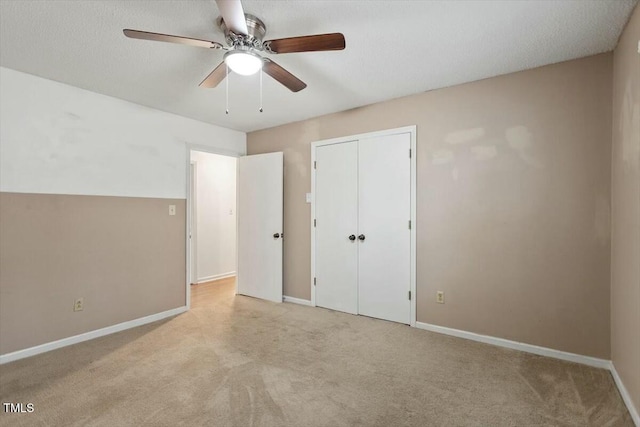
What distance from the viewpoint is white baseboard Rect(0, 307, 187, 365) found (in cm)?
258

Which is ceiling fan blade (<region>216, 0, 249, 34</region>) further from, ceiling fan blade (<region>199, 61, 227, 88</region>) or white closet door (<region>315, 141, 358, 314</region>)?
white closet door (<region>315, 141, 358, 314</region>)

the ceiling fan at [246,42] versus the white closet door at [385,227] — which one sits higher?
the ceiling fan at [246,42]

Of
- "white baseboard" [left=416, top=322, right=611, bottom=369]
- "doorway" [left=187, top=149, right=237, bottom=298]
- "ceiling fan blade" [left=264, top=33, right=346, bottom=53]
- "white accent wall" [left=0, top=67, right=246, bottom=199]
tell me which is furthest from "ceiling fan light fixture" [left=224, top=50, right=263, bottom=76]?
"doorway" [left=187, top=149, right=237, bottom=298]

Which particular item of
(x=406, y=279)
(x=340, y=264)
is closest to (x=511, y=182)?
(x=406, y=279)

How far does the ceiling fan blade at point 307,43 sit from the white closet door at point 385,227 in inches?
69.3

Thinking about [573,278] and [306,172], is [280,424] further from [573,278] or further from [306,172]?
[306,172]

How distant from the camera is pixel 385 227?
3.43 m

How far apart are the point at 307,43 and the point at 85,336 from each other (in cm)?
331

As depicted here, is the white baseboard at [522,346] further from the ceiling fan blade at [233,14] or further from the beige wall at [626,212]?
the ceiling fan blade at [233,14]

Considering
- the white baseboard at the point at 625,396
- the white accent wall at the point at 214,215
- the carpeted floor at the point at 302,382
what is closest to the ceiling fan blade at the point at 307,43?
the carpeted floor at the point at 302,382

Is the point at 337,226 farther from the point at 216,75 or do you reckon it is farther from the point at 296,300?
the point at 216,75

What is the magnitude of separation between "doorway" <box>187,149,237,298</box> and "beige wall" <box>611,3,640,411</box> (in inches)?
187

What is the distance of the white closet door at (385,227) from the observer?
331 cm

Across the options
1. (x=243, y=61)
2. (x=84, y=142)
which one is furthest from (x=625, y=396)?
(x=84, y=142)
